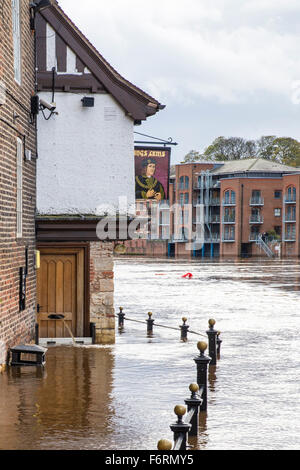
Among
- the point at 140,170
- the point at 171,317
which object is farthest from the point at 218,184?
the point at 140,170

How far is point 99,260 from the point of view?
19.2m

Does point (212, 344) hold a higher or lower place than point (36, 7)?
lower

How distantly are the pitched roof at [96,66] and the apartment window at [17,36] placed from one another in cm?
225

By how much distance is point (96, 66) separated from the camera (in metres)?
18.4

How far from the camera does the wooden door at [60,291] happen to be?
19000 millimetres

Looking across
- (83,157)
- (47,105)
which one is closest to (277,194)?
(83,157)

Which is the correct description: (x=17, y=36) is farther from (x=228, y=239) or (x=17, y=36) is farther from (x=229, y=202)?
(x=228, y=239)

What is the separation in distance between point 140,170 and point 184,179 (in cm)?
10977

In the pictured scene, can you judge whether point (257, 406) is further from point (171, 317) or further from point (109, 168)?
point (171, 317)

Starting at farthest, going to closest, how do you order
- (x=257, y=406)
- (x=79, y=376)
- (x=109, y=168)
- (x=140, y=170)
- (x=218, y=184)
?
(x=218, y=184)
(x=140, y=170)
(x=109, y=168)
(x=79, y=376)
(x=257, y=406)

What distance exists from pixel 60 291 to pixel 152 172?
150 inches

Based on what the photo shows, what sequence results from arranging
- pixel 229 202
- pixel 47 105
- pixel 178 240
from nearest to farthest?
pixel 47 105 < pixel 229 202 < pixel 178 240

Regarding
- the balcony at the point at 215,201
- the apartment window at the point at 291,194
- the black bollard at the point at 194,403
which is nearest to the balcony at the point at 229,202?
the balcony at the point at 215,201

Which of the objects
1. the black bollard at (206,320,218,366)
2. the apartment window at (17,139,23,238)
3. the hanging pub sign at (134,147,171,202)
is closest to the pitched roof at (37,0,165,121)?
the hanging pub sign at (134,147,171,202)
